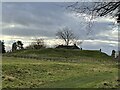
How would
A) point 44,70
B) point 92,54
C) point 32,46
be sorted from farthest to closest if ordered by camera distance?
point 32,46 < point 92,54 < point 44,70

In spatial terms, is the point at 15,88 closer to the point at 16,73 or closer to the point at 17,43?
the point at 16,73

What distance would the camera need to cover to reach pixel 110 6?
508 inches

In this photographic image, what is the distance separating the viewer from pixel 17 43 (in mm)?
131250

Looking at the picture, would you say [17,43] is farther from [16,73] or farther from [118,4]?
[118,4]

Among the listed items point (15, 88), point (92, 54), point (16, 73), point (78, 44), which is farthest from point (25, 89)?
point (78, 44)

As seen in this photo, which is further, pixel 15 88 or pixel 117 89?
pixel 15 88

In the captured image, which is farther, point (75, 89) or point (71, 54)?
point (71, 54)

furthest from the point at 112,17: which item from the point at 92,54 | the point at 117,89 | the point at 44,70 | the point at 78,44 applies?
the point at 78,44

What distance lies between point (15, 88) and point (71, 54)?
229 feet

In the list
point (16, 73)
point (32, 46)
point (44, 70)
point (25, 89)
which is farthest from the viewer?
point (32, 46)

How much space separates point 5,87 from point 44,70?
1405 centimetres

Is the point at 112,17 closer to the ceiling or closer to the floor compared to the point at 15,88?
closer to the ceiling

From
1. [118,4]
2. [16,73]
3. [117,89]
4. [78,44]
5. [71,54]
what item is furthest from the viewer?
[78,44]

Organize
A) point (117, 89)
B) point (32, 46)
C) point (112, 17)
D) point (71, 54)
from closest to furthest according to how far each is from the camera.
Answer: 1. point (112, 17)
2. point (117, 89)
3. point (71, 54)
4. point (32, 46)
